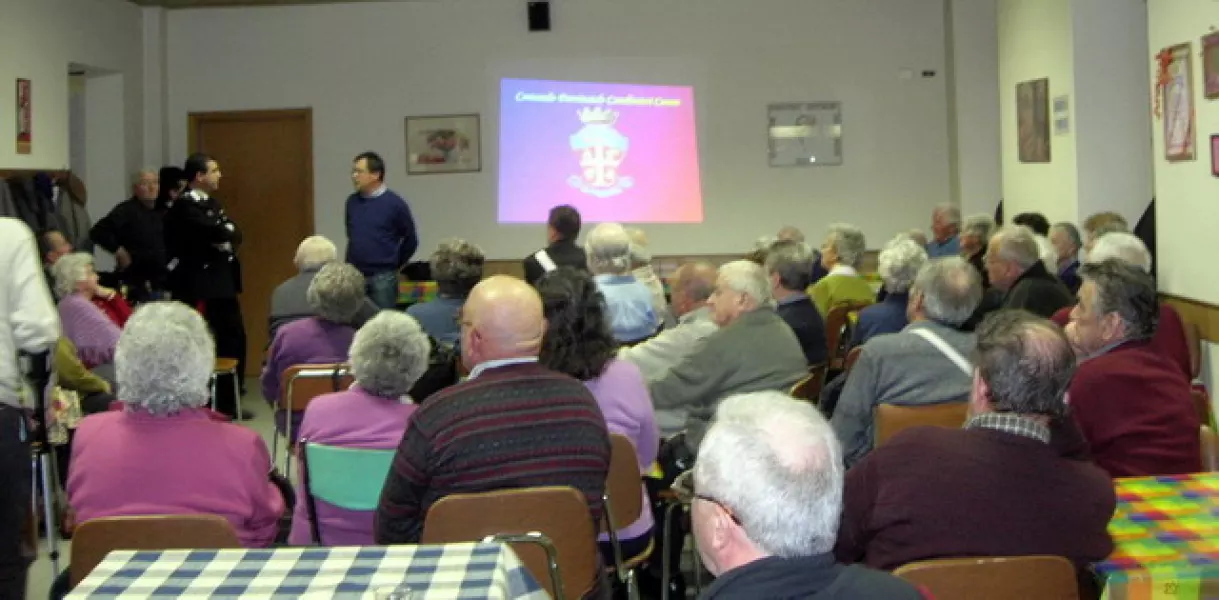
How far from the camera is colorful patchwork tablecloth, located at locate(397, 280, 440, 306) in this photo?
921cm

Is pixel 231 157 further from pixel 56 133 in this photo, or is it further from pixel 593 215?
pixel 593 215

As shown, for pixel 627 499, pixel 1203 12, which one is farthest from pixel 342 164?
pixel 627 499

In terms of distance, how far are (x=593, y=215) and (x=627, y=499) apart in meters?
6.70

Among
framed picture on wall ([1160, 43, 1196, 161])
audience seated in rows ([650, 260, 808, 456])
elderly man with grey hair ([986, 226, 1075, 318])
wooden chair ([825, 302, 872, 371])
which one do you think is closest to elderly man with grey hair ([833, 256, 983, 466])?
audience seated in rows ([650, 260, 808, 456])

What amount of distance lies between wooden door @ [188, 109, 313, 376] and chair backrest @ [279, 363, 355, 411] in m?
5.62

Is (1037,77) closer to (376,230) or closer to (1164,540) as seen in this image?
(376,230)

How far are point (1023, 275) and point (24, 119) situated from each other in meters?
5.82

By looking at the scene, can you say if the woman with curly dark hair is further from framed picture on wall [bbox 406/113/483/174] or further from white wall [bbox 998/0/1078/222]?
framed picture on wall [bbox 406/113/483/174]

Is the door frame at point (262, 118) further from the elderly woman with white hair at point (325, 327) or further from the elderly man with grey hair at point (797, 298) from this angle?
the elderly man with grey hair at point (797, 298)

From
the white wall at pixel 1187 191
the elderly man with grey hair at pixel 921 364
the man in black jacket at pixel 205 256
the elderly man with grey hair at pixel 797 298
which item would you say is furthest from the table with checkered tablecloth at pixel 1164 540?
the man in black jacket at pixel 205 256

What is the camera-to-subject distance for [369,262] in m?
8.20

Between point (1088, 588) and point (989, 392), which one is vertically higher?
point (989, 392)

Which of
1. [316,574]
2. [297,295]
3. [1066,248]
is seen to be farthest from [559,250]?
[316,574]

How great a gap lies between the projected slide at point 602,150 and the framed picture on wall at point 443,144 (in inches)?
9.5
